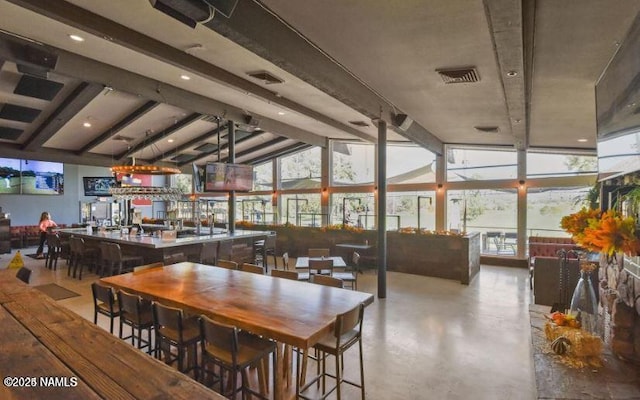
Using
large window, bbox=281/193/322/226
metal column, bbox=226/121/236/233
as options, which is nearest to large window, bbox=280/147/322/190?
large window, bbox=281/193/322/226

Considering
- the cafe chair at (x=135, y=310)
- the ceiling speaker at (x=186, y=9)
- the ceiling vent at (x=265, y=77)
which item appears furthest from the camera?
the ceiling vent at (x=265, y=77)

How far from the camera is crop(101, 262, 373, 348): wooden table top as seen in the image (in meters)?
2.21

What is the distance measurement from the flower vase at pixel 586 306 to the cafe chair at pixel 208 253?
577 cm

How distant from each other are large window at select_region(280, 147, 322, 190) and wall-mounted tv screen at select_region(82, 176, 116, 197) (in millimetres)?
6367

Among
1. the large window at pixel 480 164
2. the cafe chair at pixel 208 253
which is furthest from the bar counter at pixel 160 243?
the large window at pixel 480 164

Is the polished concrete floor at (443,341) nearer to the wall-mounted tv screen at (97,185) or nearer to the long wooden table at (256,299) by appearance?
the long wooden table at (256,299)

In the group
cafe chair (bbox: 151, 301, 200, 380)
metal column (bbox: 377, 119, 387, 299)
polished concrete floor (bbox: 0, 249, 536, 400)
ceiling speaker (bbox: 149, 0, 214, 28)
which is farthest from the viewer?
metal column (bbox: 377, 119, 387, 299)

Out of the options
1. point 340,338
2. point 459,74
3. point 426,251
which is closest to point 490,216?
point 426,251

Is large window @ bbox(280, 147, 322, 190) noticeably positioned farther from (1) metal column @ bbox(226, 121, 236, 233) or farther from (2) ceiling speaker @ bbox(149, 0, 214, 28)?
(2) ceiling speaker @ bbox(149, 0, 214, 28)

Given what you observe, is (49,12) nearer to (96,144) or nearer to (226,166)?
(226,166)

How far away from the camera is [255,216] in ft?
46.7

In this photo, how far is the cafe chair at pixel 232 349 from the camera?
2.19 m

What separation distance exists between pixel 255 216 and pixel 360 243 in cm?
695

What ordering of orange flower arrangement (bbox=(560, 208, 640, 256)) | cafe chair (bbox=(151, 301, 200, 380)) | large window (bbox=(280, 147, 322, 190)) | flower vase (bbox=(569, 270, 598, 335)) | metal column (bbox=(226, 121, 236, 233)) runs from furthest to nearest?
large window (bbox=(280, 147, 322, 190)) → metal column (bbox=(226, 121, 236, 233)) → flower vase (bbox=(569, 270, 598, 335)) → cafe chair (bbox=(151, 301, 200, 380)) → orange flower arrangement (bbox=(560, 208, 640, 256))
